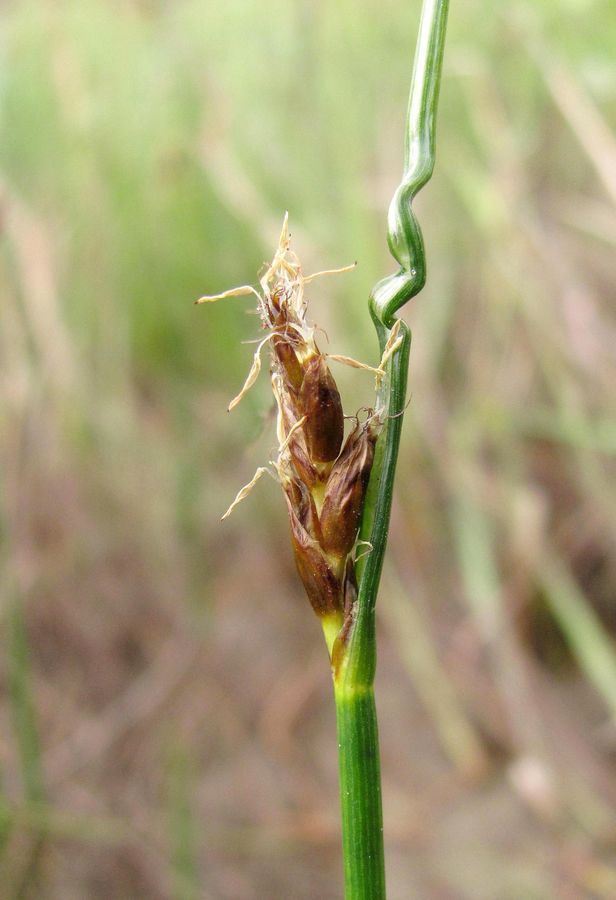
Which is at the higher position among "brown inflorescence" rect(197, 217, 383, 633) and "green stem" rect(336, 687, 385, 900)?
"brown inflorescence" rect(197, 217, 383, 633)

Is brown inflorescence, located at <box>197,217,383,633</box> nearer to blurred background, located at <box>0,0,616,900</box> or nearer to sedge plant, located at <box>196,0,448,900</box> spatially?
sedge plant, located at <box>196,0,448,900</box>

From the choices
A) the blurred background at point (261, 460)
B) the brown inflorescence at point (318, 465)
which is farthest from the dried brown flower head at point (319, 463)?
the blurred background at point (261, 460)

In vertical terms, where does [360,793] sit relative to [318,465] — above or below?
below

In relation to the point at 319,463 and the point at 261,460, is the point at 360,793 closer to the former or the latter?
the point at 319,463

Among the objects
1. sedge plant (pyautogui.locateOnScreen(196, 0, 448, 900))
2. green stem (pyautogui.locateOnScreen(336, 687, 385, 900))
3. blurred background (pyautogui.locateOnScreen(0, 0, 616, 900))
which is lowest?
green stem (pyautogui.locateOnScreen(336, 687, 385, 900))

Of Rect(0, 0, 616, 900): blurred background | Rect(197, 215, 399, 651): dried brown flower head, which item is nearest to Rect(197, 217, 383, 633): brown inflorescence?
Rect(197, 215, 399, 651): dried brown flower head

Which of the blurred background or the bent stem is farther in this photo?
the blurred background

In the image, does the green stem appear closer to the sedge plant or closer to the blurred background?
the sedge plant

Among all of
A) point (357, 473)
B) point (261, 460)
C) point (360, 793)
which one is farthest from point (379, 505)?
point (261, 460)
